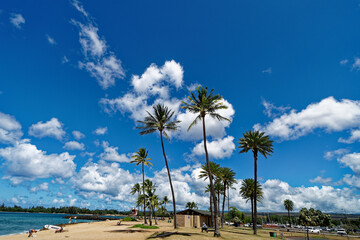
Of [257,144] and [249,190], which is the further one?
[249,190]

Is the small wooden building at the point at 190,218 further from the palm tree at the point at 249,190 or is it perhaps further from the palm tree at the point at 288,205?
the palm tree at the point at 288,205

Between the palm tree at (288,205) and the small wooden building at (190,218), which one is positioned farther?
the palm tree at (288,205)

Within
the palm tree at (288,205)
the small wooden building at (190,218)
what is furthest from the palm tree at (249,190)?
the palm tree at (288,205)

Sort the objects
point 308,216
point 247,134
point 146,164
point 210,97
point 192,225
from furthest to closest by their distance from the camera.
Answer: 1. point 146,164
2. point 192,225
3. point 247,134
4. point 308,216
5. point 210,97

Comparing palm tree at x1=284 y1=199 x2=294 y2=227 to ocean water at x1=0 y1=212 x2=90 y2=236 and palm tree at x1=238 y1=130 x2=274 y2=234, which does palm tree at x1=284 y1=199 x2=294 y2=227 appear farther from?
ocean water at x1=0 y1=212 x2=90 y2=236

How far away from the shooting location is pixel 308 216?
32.2 m

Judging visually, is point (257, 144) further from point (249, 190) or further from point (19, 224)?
point (19, 224)

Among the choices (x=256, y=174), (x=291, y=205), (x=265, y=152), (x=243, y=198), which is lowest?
(x=291, y=205)

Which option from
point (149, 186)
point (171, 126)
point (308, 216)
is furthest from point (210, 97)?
point (149, 186)

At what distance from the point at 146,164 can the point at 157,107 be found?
73.0 feet

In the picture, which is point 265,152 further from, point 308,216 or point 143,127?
point 143,127

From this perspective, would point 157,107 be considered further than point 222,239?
Yes

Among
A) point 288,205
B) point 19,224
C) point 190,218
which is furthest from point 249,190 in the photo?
point 19,224

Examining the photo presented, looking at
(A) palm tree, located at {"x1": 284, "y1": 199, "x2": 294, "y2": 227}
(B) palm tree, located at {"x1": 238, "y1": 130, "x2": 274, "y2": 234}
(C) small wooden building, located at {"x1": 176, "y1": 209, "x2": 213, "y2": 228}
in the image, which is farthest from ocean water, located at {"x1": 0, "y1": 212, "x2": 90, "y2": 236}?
A: (A) palm tree, located at {"x1": 284, "y1": 199, "x2": 294, "y2": 227}
